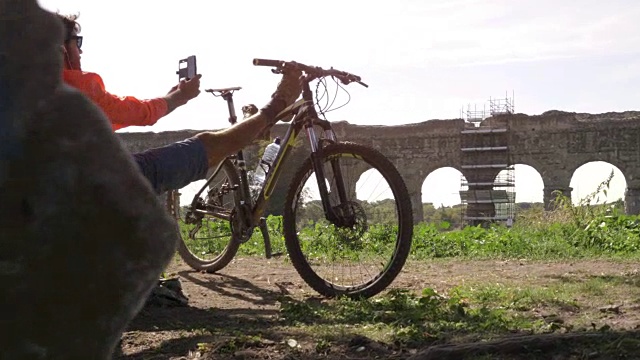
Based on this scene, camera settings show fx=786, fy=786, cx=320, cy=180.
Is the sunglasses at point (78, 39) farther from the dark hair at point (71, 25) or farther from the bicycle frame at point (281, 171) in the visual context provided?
the bicycle frame at point (281, 171)

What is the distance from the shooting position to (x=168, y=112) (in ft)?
12.8

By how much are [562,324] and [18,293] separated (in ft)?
8.30

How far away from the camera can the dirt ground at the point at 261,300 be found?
111 inches

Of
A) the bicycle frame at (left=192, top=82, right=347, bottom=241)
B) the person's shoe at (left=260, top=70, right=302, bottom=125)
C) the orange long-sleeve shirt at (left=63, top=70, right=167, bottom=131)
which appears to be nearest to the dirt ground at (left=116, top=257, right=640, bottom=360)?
the bicycle frame at (left=192, top=82, right=347, bottom=241)

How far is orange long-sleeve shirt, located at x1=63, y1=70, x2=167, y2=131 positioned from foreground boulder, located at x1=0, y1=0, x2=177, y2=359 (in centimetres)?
236

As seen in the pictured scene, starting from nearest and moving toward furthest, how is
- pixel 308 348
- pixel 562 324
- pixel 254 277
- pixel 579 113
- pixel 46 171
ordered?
pixel 46 171
pixel 308 348
pixel 562 324
pixel 254 277
pixel 579 113

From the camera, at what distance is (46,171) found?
1021mm

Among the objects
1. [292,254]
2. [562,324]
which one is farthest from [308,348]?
[292,254]

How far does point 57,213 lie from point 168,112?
9.62ft

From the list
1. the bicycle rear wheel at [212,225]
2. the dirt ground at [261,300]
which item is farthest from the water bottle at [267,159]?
the dirt ground at [261,300]

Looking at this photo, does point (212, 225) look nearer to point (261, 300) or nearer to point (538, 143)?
point (261, 300)

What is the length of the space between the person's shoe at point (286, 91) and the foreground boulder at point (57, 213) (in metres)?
2.79

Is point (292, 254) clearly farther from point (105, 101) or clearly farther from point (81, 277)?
point (81, 277)

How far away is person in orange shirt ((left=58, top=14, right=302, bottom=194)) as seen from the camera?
2.59 metres
